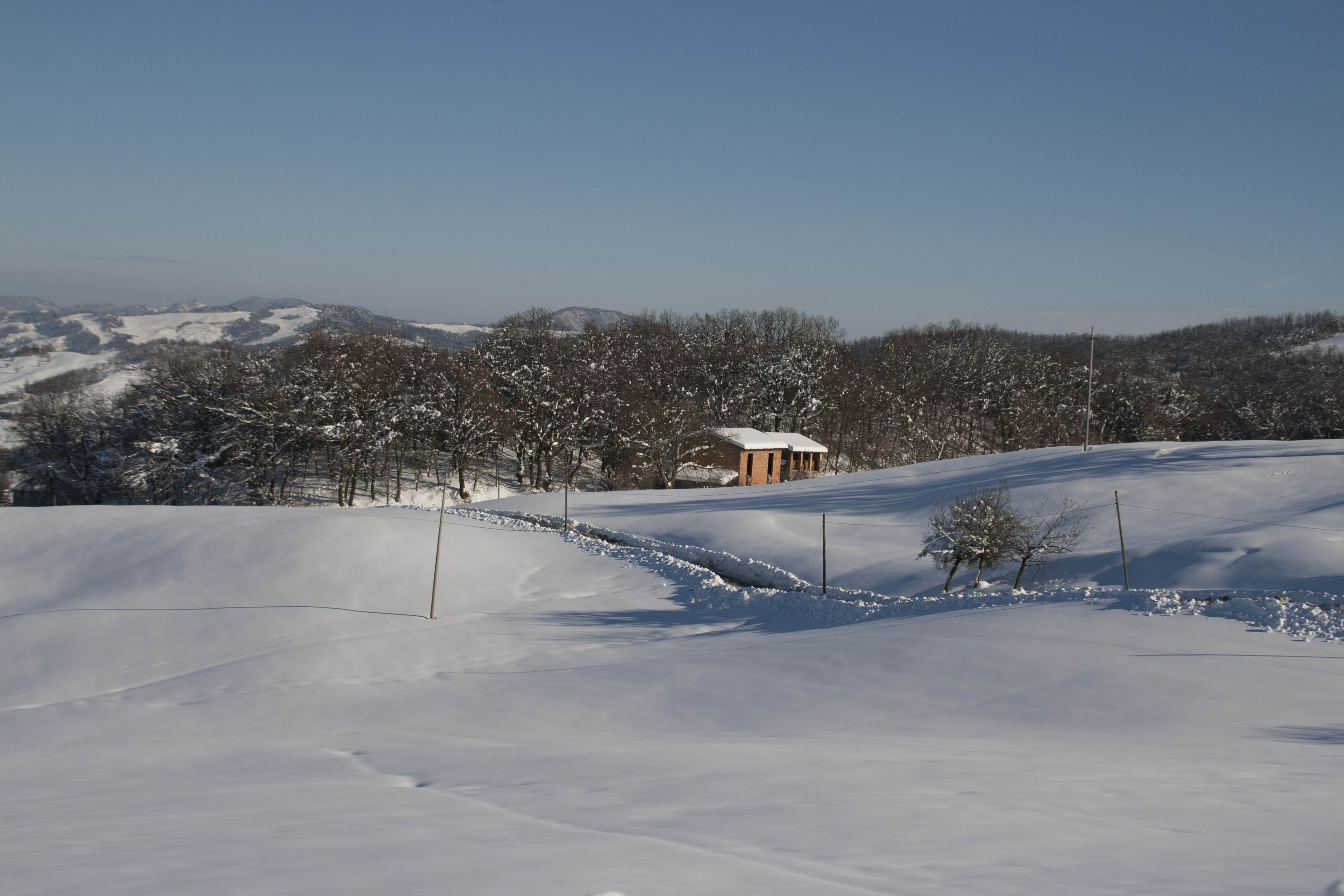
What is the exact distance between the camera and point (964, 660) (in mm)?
Answer: 13859

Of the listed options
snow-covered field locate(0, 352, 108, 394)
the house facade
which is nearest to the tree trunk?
the house facade

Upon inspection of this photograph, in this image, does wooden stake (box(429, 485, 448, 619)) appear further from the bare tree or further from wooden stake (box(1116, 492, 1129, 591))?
wooden stake (box(1116, 492, 1129, 591))

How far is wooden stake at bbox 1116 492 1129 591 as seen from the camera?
19.9 metres

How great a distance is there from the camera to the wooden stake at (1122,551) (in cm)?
1988

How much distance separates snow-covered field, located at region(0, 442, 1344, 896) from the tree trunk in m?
1.05

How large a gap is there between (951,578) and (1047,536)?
9.83 ft

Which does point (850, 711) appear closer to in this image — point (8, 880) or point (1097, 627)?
point (1097, 627)

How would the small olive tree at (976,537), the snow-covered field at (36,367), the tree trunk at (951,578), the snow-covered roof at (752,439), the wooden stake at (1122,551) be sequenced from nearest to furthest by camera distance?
the wooden stake at (1122,551), the small olive tree at (976,537), the tree trunk at (951,578), the snow-covered roof at (752,439), the snow-covered field at (36,367)

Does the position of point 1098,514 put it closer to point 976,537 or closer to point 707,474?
point 976,537

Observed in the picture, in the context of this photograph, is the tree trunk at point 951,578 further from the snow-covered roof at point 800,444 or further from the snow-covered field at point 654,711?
the snow-covered roof at point 800,444

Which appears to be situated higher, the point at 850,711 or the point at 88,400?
the point at 88,400

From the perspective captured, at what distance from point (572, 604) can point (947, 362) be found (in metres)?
69.0

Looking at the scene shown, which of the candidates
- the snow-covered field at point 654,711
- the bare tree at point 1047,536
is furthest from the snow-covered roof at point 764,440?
the bare tree at point 1047,536

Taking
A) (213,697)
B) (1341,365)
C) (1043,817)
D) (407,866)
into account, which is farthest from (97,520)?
(1341,365)
